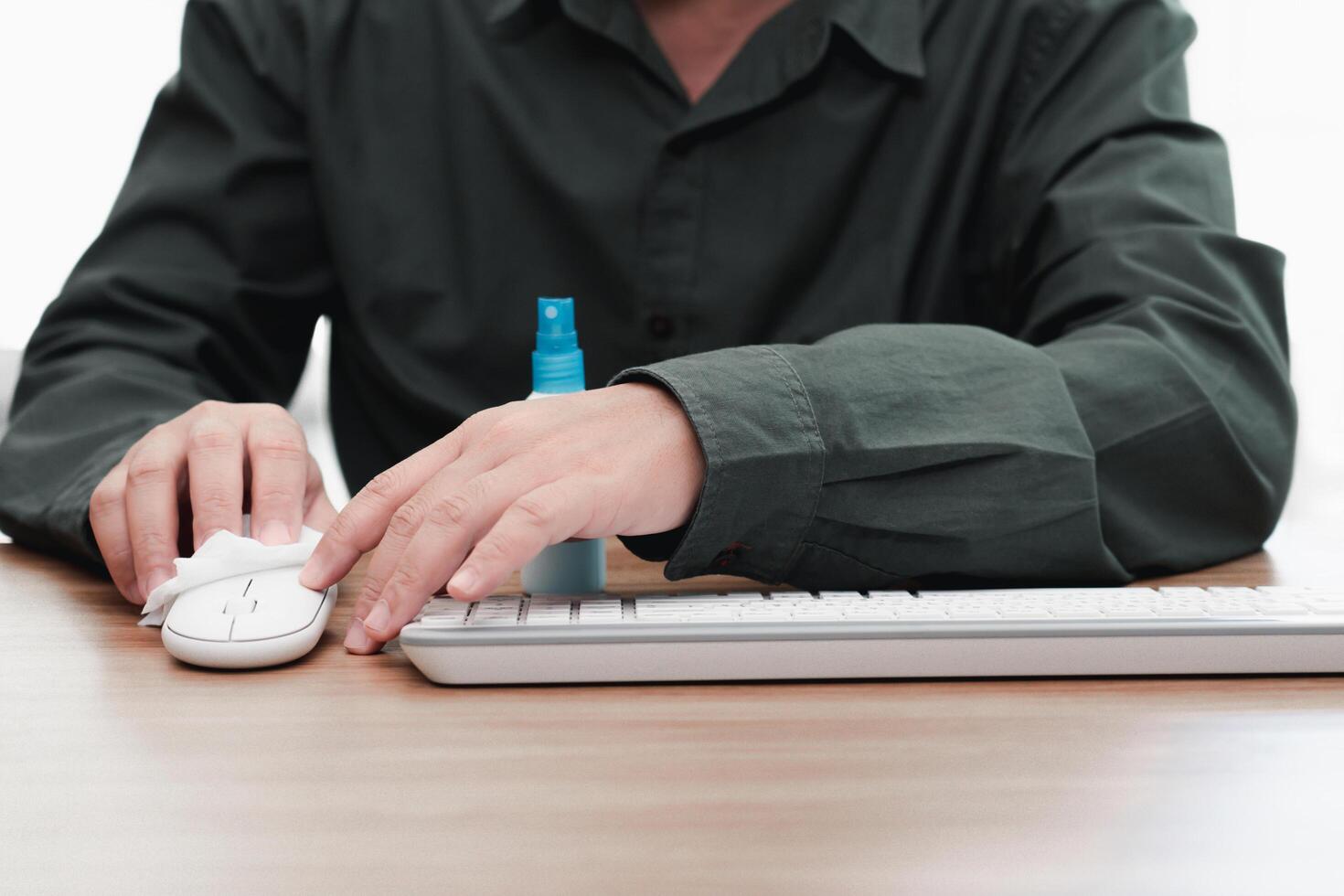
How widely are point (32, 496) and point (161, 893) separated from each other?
0.52 meters

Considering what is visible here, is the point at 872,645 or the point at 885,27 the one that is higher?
the point at 885,27

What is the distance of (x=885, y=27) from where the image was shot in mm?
1060

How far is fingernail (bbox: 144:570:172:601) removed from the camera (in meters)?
0.64

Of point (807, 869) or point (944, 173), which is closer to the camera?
point (807, 869)

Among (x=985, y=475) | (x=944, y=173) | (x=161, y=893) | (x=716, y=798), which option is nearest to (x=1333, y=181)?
(x=944, y=173)

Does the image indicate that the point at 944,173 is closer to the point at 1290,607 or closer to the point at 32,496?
the point at 1290,607

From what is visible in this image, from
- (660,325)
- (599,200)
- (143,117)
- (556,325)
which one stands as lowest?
(143,117)

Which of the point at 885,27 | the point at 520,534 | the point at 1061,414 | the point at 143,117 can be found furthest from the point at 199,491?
the point at 143,117

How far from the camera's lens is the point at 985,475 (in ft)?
2.10

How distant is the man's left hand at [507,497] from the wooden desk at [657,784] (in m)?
0.04

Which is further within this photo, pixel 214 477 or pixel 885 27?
pixel 885 27

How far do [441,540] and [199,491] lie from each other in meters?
0.20

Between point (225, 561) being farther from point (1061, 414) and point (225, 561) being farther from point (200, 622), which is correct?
point (1061, 414)

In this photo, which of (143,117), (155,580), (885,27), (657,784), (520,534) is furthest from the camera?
(143,117)
